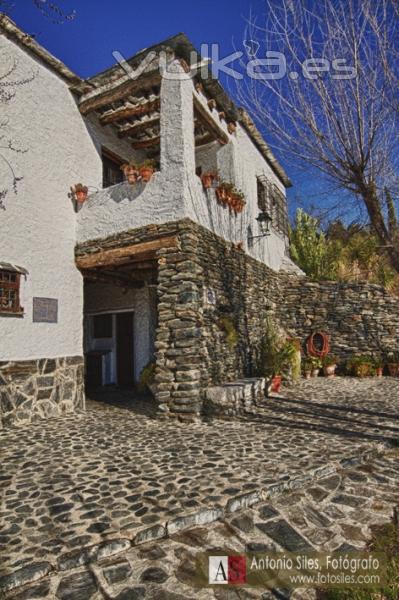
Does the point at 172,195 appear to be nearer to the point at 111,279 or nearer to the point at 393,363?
the point at 111,279

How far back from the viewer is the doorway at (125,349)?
10.3 metres

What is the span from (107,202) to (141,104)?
2338 mm

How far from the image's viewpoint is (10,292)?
6180mm

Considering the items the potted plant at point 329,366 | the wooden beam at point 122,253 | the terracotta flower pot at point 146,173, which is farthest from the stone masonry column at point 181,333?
the potted plant at point 329,366

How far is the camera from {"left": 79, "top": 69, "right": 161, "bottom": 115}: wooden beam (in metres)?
7.11

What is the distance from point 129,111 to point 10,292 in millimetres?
4797

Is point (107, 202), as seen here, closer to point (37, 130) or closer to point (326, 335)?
point (37, 130)

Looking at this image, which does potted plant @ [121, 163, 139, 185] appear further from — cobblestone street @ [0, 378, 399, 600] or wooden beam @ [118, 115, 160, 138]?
cobblestone street @ [0, 378, 399, 600]

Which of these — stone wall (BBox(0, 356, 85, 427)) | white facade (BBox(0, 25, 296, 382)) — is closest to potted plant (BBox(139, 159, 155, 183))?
white facade (BBox(0, 25, 296, 382))

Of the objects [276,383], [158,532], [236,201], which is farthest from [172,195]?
[158,532]

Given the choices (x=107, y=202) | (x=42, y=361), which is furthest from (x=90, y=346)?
(x=107, y=202)

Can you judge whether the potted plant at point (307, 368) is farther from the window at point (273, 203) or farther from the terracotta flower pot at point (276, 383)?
the window at point (273, 203)

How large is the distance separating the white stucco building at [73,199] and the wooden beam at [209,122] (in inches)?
1.1

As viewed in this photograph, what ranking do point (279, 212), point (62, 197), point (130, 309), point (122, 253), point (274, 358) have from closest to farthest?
point (122, 253) < point (62, 197) < point (274, 358) < point (130, 309) < point (279, 212)
